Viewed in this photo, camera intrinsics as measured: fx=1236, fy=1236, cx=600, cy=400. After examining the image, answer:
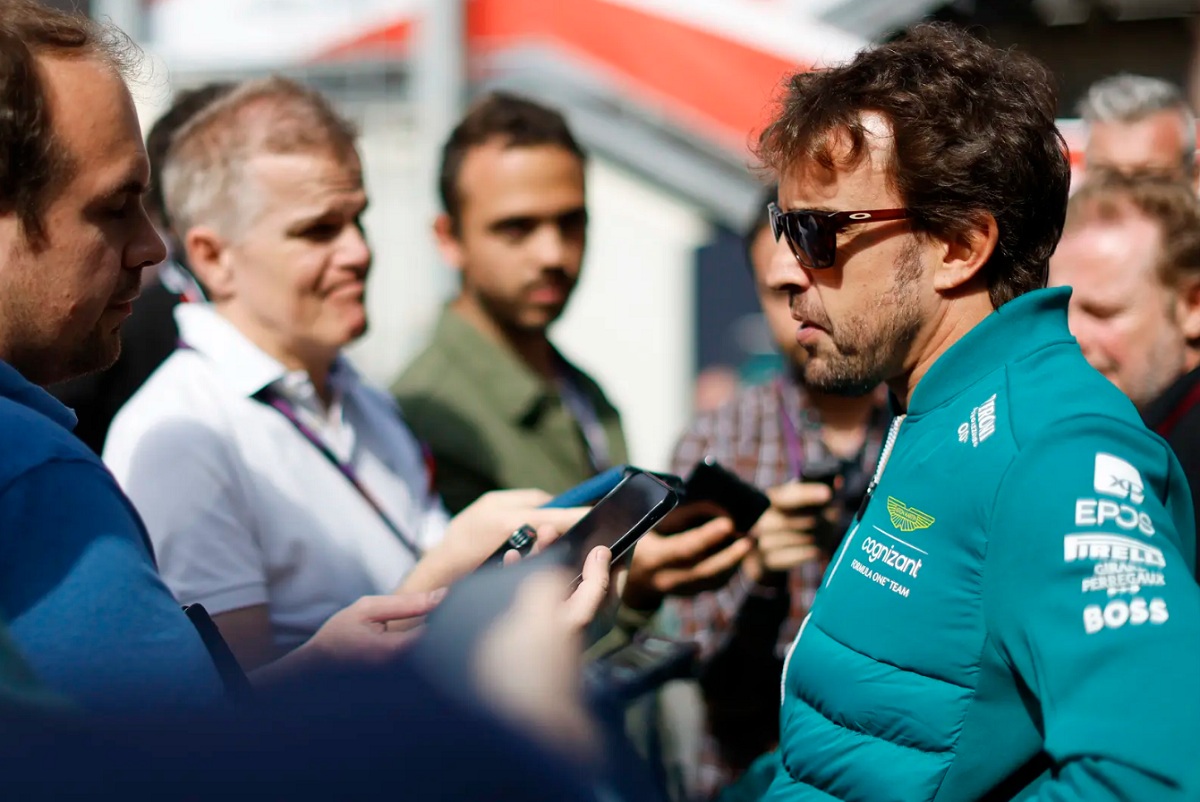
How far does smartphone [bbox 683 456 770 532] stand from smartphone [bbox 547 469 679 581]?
0.90 ft

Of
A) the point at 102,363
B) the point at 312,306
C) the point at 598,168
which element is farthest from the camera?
the point at 598,168

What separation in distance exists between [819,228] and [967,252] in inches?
9.2

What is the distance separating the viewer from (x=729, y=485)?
8.21 feet

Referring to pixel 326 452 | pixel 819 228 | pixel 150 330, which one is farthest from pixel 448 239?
pixel 819 228

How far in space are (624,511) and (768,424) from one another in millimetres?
1497

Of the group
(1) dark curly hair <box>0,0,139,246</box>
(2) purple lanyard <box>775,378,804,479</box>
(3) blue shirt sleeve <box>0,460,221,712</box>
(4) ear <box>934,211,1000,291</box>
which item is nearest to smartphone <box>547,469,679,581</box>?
(4) ear <box>934,211,1000,291</box>

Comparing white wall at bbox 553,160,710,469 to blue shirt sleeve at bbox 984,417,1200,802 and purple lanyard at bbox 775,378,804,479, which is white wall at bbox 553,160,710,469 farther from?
blue shirt sleeve at bbox 984,417,1200,802

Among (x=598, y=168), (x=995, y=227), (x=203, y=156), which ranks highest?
(x=995, y=227)

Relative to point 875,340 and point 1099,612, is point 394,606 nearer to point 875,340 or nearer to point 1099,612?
point 875,340

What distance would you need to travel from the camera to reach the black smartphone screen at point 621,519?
6.66 ft

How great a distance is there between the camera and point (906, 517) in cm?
175

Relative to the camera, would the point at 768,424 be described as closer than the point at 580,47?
Yes

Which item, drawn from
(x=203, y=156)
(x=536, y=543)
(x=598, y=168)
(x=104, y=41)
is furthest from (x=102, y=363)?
(x=598, y=168)

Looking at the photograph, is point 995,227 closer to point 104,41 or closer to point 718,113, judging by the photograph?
point 104,41
